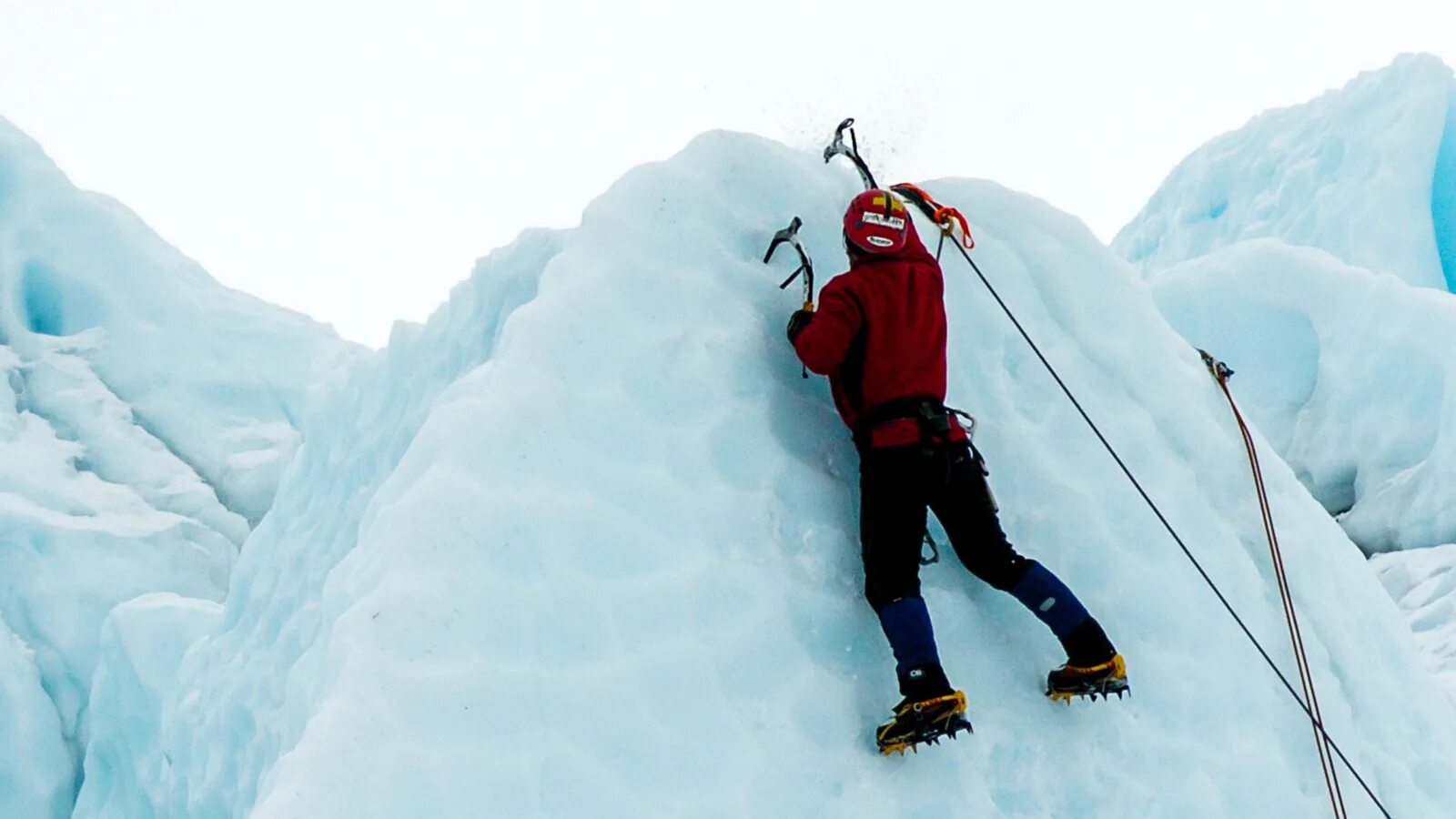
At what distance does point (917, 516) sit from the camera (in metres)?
2.16

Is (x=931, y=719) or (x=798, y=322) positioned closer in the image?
(x=931, y=719)

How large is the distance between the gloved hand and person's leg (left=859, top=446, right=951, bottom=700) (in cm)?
36

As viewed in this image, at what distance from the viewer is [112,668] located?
19.2 ft

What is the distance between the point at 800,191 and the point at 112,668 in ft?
17.3

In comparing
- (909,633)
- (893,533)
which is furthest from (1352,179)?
(909,633)

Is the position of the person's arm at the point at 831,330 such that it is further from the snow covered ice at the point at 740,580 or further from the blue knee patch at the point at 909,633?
the blue knee patch at the point at 909,633

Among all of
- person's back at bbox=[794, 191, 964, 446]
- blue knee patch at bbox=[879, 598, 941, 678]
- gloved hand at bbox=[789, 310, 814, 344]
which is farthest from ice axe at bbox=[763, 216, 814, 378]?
blue knee patch at bbox=[879, 598, 941, 678]

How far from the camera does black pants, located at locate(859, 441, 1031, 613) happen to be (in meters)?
2.12

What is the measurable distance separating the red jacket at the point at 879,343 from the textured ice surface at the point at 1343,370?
7.59 meters

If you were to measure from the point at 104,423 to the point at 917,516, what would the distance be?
905 cm

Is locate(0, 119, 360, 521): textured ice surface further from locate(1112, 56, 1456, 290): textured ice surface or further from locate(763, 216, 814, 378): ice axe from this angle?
locate(1112, 56, 1456, 290): textured ice surface

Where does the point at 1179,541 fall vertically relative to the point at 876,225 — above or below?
below

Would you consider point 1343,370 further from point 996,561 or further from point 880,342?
point 880,342

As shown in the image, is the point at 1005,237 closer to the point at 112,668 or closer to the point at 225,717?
the point at 225,717
